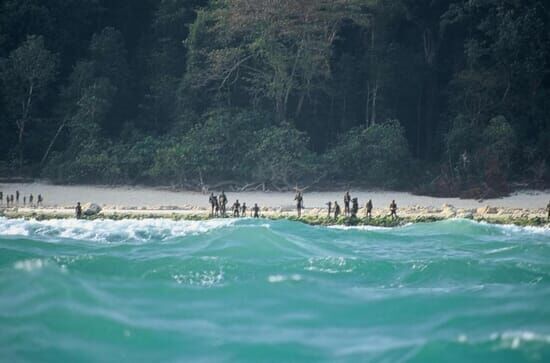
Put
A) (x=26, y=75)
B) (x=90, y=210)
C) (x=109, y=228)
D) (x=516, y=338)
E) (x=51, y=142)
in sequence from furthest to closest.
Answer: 1. (x=51, y=142)
2. (x=26, y=75)
3. (x=90, y=210)
4. (x=109, y=228)
5. (x=516, y=338)

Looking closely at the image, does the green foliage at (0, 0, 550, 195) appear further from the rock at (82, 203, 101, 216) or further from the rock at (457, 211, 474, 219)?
the rock at (82, 203, 101, 216)

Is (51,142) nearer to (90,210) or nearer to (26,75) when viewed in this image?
(26,75)

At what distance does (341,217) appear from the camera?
2273 cm

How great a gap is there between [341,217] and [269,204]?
4099 mm

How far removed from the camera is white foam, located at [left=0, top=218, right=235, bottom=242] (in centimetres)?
1988

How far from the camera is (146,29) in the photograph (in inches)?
1382

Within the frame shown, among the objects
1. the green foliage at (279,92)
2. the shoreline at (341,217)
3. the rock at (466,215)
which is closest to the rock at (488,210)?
the shoreline at (341,217)

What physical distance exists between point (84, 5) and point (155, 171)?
9161 mm

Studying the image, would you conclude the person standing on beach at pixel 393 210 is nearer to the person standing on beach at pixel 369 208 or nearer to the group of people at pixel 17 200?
the person standing on beach at pixel 369 208

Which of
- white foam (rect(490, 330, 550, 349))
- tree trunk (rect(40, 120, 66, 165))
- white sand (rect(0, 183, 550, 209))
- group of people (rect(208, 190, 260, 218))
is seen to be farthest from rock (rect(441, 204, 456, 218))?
tree trunk (rect(40, 120, 66, 165))

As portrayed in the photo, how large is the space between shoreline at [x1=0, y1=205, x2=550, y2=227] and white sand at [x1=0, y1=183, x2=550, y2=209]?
124cm

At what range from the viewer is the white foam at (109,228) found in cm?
1988

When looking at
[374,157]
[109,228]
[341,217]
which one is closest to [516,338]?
[341,217]

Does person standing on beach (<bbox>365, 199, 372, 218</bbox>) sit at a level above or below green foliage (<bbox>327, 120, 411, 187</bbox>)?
below
